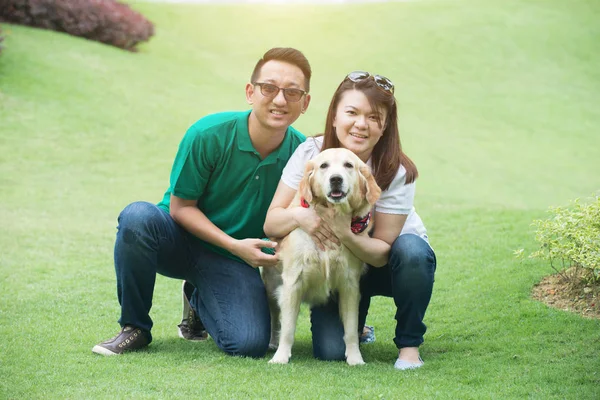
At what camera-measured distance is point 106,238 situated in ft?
27.9

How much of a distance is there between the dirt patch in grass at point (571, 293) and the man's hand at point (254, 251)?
7.21 feet

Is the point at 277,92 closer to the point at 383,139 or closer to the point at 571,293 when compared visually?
the point at 383,139

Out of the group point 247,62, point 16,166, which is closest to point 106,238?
point 16,166

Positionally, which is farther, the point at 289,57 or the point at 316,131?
the point at 316,131

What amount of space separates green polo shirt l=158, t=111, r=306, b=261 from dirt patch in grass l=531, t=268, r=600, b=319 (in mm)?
2245

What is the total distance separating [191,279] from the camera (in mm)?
4449

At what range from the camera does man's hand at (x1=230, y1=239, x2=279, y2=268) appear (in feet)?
13.1

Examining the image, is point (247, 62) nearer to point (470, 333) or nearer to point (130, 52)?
point (130, 52)

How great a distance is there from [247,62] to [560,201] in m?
10.1

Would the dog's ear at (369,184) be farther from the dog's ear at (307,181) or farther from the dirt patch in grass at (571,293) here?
the dirt patch in grass at (571,293)

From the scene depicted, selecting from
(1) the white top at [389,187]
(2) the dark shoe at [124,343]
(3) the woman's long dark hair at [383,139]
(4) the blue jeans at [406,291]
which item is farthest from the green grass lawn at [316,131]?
(3) the woman's long dark hair at [383,139]

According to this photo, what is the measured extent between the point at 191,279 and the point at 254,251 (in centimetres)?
66

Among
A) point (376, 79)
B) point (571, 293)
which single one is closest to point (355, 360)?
point (376, 79)

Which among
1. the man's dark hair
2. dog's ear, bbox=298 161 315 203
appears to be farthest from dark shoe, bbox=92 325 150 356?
the man's dark hair
